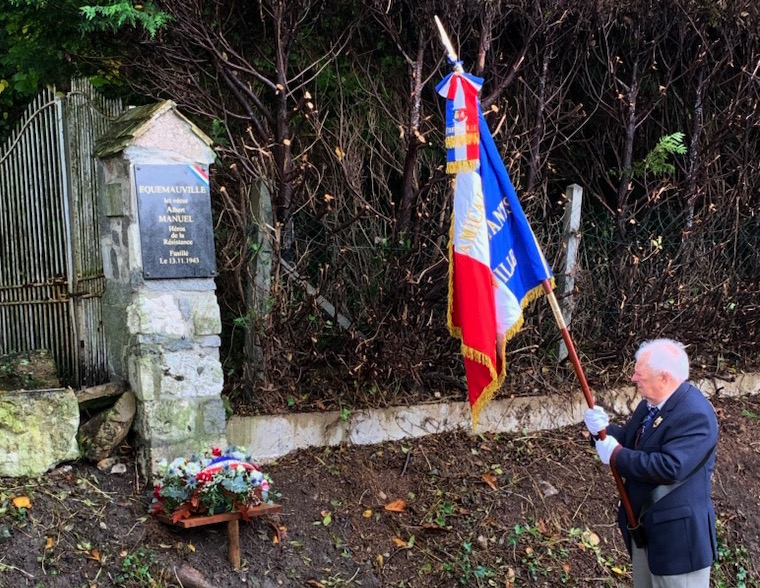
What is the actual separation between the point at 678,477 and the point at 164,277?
9.63ft

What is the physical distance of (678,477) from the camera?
12.3 feet

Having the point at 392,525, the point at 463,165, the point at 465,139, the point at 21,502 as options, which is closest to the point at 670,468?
the point at 463,165

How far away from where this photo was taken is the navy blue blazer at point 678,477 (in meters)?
3.78

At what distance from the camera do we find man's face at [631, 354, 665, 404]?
3.95 metres

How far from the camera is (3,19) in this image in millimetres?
6754

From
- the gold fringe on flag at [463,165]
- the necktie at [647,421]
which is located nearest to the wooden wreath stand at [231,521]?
the necktie at [647,421]

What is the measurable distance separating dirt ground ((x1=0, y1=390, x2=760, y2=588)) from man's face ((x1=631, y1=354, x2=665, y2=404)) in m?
Answer: 1.74

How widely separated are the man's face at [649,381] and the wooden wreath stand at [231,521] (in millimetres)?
2067

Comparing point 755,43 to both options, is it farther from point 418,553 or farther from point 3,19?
point 3,19

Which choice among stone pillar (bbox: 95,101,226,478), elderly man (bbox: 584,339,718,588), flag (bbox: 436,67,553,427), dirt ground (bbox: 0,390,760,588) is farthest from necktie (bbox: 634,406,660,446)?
stone pillar (bbox: 95,101,226,478)

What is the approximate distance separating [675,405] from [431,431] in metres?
2.52

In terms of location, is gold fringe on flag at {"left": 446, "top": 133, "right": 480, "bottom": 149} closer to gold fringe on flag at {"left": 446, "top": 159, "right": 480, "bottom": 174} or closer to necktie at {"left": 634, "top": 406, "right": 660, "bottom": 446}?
gold fringe on flag at {"left": 446, "top": 159, "right": 480, "bottom": 174}

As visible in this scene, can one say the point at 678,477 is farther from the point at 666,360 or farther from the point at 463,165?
the point at 463,165

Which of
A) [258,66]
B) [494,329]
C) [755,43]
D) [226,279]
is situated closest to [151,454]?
[226,279]
